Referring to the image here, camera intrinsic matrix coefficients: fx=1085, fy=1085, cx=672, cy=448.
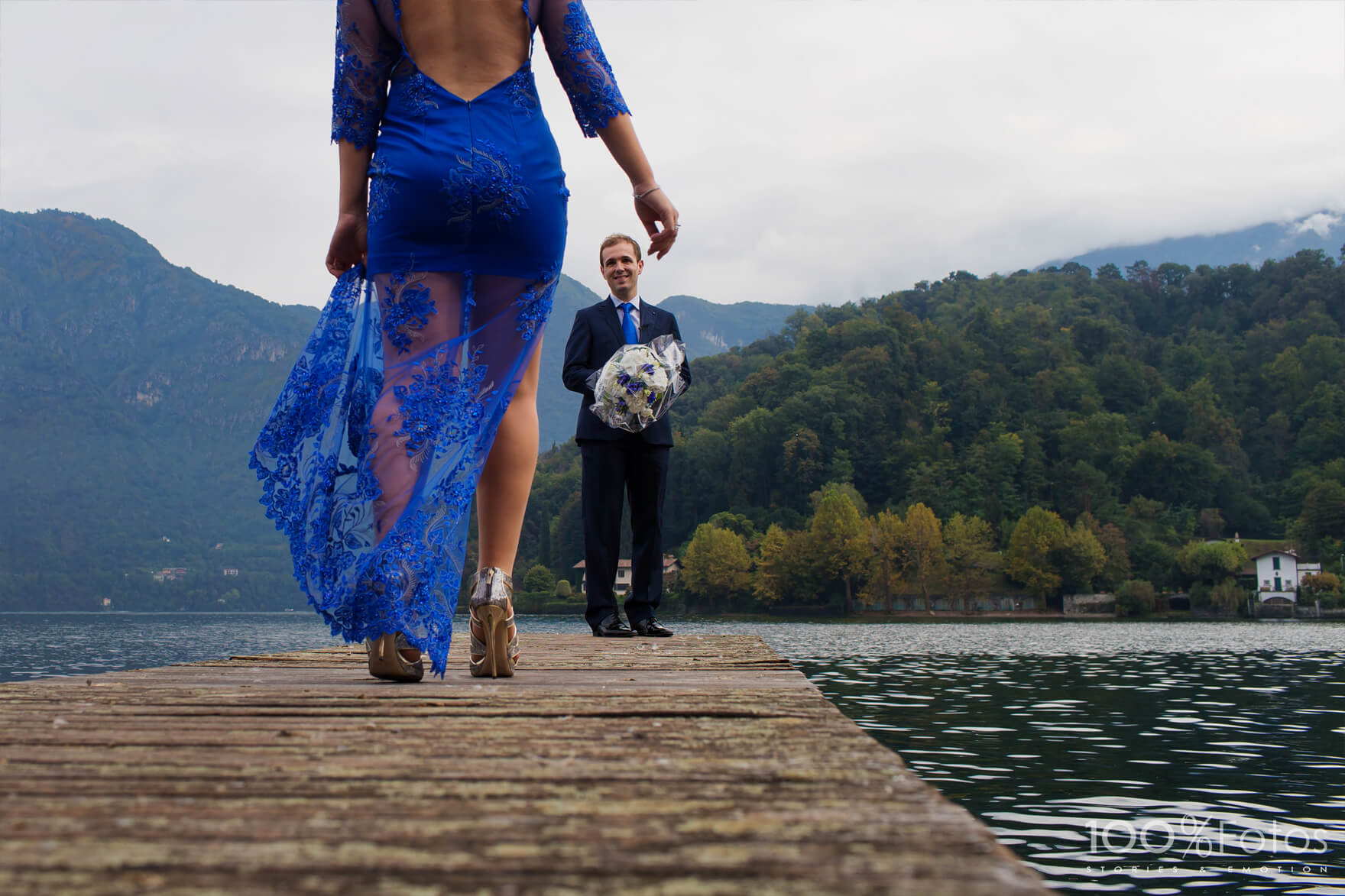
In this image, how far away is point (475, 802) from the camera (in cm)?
129

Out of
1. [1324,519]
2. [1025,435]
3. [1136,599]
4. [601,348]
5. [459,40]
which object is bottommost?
[1136,599]

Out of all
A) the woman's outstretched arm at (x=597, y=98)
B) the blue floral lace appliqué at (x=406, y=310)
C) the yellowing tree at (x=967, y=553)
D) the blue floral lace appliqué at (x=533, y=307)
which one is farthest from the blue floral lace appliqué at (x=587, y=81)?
the yellowing tree at (x=967, y=553)

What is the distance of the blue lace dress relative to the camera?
119 inches

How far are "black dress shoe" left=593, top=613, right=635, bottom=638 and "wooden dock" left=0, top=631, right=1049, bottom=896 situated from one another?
4441 mm

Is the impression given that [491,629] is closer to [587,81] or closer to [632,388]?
[587,81]

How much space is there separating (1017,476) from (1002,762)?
350 feet

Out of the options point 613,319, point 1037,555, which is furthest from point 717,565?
point 613,319

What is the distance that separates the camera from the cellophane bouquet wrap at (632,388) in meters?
6.52

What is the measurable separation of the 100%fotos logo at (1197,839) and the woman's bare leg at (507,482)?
2823 millimetres

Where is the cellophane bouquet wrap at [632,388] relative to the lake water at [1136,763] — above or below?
above

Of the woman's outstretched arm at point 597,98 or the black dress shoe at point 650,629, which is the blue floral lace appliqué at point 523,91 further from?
the black dress shoe at point 650,629

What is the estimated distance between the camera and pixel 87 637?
6006 cm

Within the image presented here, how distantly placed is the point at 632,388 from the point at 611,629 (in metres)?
1.62

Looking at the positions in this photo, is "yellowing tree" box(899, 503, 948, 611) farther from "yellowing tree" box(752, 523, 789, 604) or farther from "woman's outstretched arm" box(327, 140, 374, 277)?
"woman's outstretched arm" box(327, 140, 374, 277)
